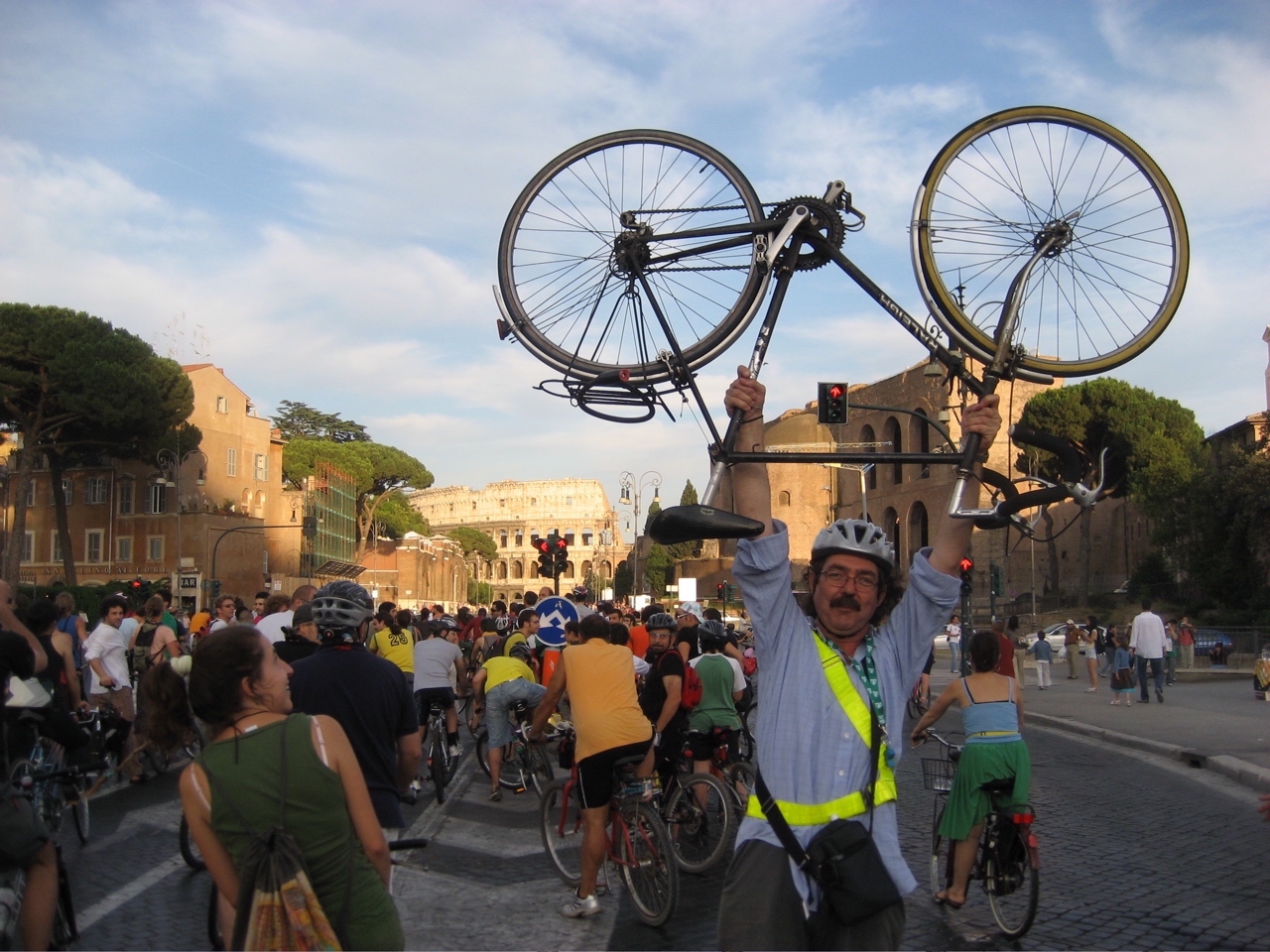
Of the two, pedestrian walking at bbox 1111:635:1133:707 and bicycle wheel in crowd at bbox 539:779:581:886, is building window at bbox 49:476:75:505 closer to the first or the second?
pedestrian walking at bbox 1111:635:1133:707

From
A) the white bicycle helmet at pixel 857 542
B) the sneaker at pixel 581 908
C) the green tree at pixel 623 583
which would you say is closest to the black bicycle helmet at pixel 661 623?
the sneaker at pixel 581 908

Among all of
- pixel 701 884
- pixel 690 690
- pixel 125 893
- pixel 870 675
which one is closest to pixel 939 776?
pixel 701 884

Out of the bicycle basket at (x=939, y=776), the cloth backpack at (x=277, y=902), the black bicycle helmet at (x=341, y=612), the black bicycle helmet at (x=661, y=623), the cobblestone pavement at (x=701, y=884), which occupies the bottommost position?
the cobblestone pavement at (x=701, y=884)

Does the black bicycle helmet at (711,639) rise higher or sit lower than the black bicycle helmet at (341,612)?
lower

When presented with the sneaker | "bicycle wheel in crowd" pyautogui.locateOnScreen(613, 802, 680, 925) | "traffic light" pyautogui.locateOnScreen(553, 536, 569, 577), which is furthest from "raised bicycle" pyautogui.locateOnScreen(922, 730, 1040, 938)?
"traffic light" pyautogui.locateOnScreen(553, 536, 569, 577)

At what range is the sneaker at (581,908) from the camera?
6926 mm

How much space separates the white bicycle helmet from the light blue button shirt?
0.09 meters

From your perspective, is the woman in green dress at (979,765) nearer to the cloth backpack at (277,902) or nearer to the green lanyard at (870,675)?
the green lanyard at (870,675)

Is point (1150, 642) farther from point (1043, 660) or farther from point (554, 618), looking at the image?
point (554, 618)

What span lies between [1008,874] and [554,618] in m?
6.84

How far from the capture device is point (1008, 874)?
6473mm

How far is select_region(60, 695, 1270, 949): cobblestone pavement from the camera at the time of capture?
6512 millimetres

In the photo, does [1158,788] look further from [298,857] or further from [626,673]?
[298,857]

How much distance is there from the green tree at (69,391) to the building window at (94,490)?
5.42 metres
